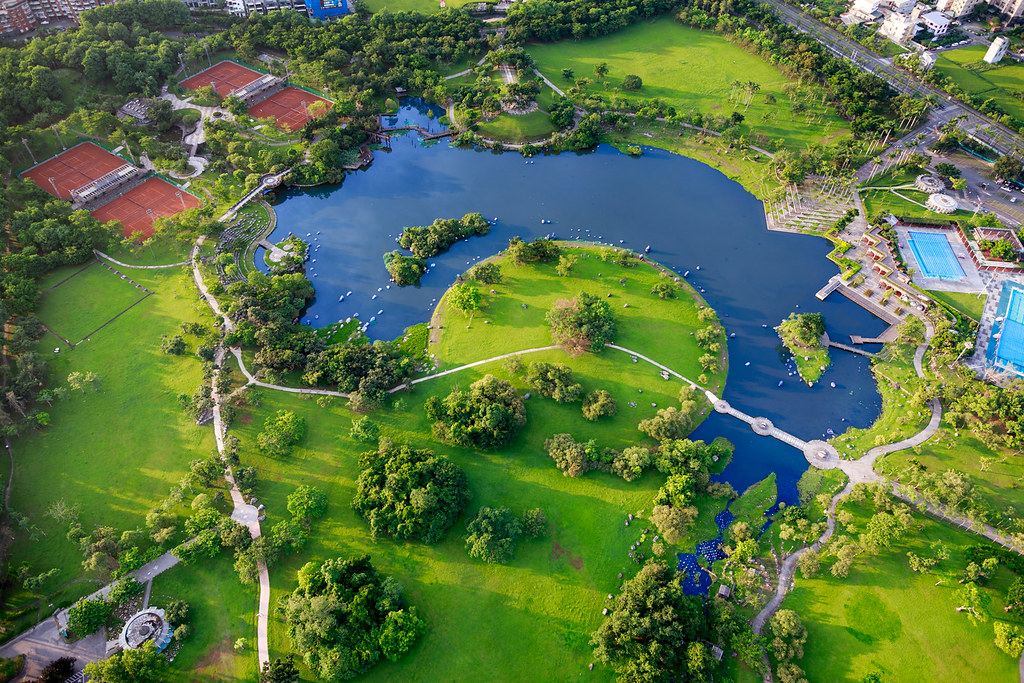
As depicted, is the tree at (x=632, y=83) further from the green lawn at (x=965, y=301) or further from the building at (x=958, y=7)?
the building at (x=958, y=7)

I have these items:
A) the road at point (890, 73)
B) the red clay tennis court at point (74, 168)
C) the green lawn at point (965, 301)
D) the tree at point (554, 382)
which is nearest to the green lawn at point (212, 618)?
the tree at point (554, 382)

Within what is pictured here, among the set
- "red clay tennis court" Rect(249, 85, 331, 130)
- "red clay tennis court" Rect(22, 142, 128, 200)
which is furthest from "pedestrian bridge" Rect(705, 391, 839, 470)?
"red clay tennis court" Rect(22, 142, 128, 200)

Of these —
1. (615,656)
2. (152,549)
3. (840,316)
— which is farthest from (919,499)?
(152,549)

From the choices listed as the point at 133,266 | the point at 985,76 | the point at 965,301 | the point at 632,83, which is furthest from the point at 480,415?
the point at 985,76

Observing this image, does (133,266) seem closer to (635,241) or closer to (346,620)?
(346,620)

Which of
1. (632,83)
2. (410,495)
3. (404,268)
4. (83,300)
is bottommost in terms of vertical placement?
(410,495)

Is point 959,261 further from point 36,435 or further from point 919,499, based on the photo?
point 36,435

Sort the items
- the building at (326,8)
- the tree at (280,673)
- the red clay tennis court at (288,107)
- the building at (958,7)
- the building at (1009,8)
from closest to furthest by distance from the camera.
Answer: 1. the tree at (280,673)
2. the red clay tennis court at (288,107)
3. the building at (1009,8)
4. the building at (326,8)
5. the building at (958,7)
